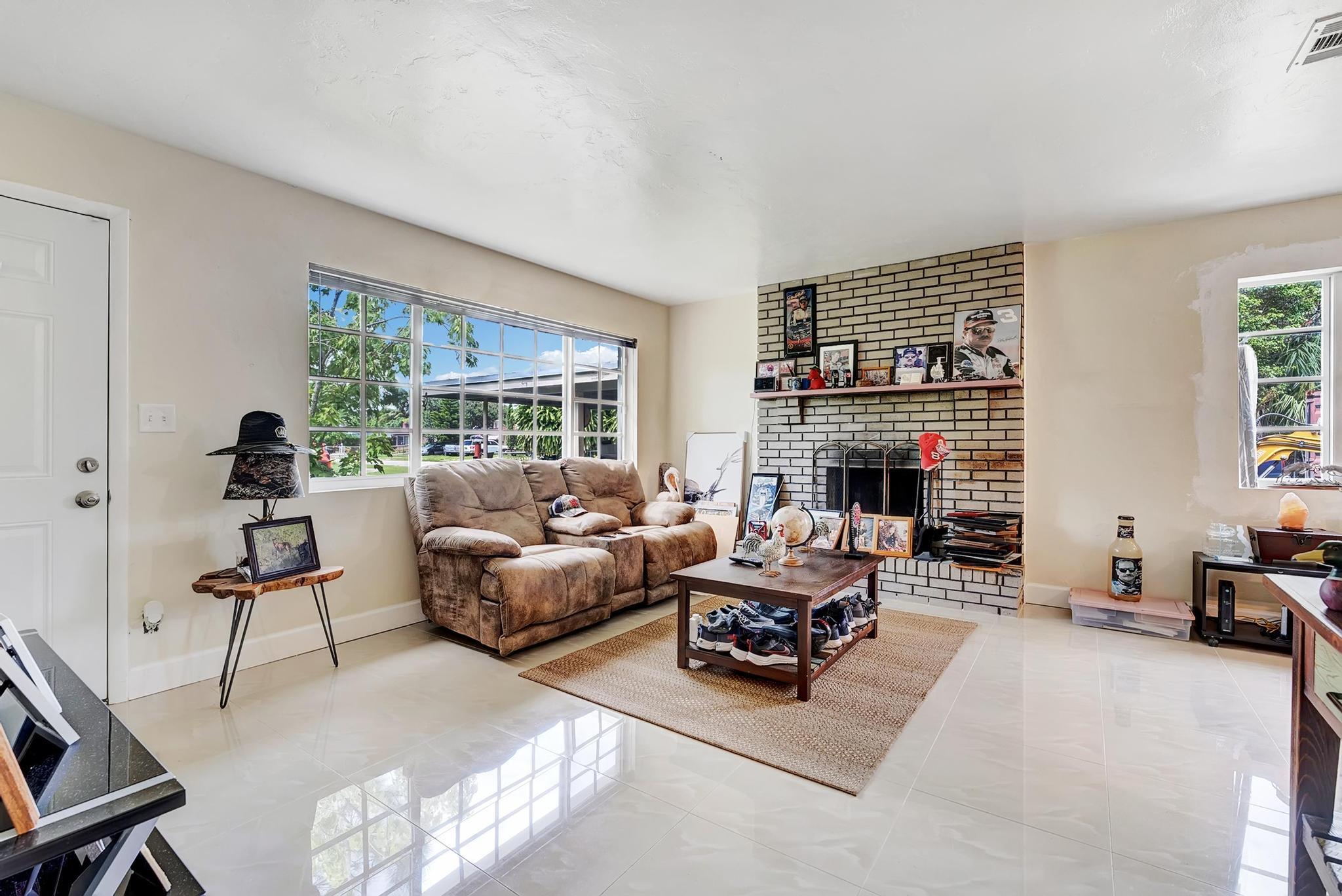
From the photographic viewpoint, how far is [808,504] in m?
4.74

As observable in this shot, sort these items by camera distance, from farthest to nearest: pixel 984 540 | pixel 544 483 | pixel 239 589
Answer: pixel 544 483 → pixel 984 540 → pixel 239 589

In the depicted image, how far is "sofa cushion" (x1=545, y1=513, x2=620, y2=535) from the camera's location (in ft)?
12.3

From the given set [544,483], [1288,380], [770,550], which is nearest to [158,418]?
[544,483]

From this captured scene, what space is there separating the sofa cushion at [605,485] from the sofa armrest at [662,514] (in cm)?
6

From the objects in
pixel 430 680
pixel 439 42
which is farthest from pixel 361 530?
pixel 439 42

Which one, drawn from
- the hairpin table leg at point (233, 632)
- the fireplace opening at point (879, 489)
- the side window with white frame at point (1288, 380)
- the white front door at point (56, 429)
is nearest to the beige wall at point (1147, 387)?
the side window with white frame at point (1288, 380)

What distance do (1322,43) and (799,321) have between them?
3069mm

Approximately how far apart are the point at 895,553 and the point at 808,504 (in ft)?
2.57

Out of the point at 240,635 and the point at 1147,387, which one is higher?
the point at 1147,387

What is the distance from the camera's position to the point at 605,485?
4391 mm

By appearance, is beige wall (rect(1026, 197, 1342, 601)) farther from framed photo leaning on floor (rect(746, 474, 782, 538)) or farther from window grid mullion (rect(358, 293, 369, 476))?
window grid mullion (rect(358, 293, 369, 476))

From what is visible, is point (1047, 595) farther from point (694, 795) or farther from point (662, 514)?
point (694, 795)

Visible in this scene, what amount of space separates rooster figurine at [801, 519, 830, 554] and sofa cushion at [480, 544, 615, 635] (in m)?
1.12

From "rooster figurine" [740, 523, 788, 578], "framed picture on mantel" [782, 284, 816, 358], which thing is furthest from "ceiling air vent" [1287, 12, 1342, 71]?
"framed picture on mantel" [782, 284, 816, 358]
